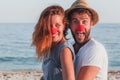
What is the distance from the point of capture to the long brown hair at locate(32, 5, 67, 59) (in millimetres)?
3090

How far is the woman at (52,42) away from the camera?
3055 millimetres

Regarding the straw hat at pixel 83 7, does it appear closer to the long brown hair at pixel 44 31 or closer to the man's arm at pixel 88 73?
the long brown hair at pixel 44 31

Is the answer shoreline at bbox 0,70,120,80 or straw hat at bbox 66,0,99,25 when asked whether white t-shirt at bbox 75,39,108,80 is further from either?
shoreline at bbox 0,70,120,80

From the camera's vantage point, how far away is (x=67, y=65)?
9.64 ft

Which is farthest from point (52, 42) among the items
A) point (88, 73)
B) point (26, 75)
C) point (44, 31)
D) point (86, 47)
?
point (26, 75)

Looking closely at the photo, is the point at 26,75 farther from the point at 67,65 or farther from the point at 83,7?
the point at 67,65

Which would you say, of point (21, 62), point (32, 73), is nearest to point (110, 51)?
point (21, 62)

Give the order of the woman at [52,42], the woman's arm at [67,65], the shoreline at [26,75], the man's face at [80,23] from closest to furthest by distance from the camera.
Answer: the woman's arm at [67,65], the woman at [52,42], the man's face at [80,23], the shoreline at [26,75]

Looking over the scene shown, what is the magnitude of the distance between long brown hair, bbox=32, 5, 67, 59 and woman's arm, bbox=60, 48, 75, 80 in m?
0.18

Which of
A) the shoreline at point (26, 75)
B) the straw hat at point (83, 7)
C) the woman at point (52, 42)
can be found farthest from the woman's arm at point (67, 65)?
the shoreline at point (26, 75)

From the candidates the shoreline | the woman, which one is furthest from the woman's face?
the shoreline

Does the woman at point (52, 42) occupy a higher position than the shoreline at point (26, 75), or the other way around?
the woman at point (52, 42)

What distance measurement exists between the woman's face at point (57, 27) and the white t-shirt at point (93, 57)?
0.20 m

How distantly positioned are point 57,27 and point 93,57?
1.10ft
